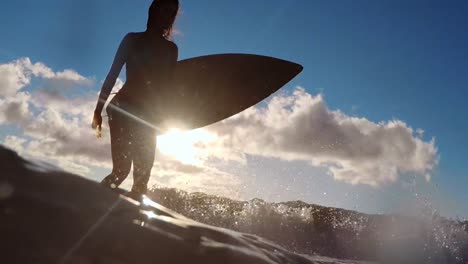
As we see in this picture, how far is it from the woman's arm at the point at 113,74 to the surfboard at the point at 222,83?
112cm

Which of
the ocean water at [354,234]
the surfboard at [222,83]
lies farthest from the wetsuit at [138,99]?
the ocean water at [354,234]

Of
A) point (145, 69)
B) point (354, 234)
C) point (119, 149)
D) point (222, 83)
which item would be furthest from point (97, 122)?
point (354, 234)

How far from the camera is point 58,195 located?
3.40ft

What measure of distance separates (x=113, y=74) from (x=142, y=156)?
75cm

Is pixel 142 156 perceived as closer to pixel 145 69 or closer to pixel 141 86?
pixel 141 86

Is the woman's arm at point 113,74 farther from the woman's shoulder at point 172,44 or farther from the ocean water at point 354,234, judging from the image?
the ocean water at point 354,234

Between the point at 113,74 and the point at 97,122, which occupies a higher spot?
the point at 113,74

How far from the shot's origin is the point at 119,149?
3.36m

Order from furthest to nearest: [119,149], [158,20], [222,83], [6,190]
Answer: [222,83] < [158,20] < [119,149] < [6,190]

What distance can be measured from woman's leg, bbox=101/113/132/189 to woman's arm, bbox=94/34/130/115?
0.21m

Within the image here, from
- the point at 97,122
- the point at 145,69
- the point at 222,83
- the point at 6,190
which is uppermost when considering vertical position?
the point at 222,83

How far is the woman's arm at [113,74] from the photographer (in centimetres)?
356

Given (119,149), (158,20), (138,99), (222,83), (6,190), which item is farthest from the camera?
(222,83)

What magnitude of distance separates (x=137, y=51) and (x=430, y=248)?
14993 millimetres
